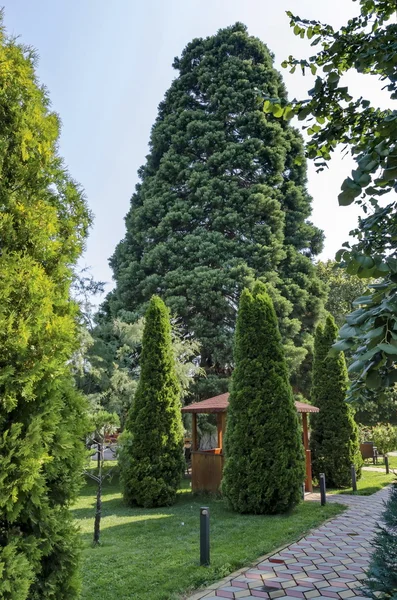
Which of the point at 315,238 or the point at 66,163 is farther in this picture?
the point at 315,238

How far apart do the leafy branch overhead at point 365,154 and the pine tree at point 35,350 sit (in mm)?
1890

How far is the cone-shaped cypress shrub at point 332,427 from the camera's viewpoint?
493 inches

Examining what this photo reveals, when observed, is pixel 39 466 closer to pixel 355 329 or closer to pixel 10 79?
pixel 355 329

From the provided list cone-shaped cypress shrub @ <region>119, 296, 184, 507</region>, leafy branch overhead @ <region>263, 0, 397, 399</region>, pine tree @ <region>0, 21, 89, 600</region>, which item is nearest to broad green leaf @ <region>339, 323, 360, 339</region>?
leafy branch overhead @ <region>263, 0, 397, 399</region>

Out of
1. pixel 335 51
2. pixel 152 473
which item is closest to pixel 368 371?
pixel 335 51

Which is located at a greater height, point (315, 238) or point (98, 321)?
point (315, 238)

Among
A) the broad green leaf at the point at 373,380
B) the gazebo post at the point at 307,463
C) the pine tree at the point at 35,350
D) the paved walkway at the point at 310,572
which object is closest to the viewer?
the broad green leaf at the point at 373,380

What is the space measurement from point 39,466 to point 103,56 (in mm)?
6277

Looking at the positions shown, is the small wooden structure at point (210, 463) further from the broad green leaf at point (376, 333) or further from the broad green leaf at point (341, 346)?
the broad green leaf at point (376, 333)

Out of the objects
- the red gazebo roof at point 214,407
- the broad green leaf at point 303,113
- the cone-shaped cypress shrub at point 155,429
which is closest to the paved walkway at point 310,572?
the broad green leaf at point 303,113

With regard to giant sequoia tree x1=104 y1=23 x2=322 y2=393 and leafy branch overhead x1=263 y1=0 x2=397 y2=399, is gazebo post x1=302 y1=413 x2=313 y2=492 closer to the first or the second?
giant sequoia tree x1=104 y1=23 x2=322 y2=393

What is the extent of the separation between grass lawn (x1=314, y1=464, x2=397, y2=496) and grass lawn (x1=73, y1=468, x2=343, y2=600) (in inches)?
103

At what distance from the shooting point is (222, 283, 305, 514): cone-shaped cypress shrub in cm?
859

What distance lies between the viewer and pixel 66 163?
3.57 meters
